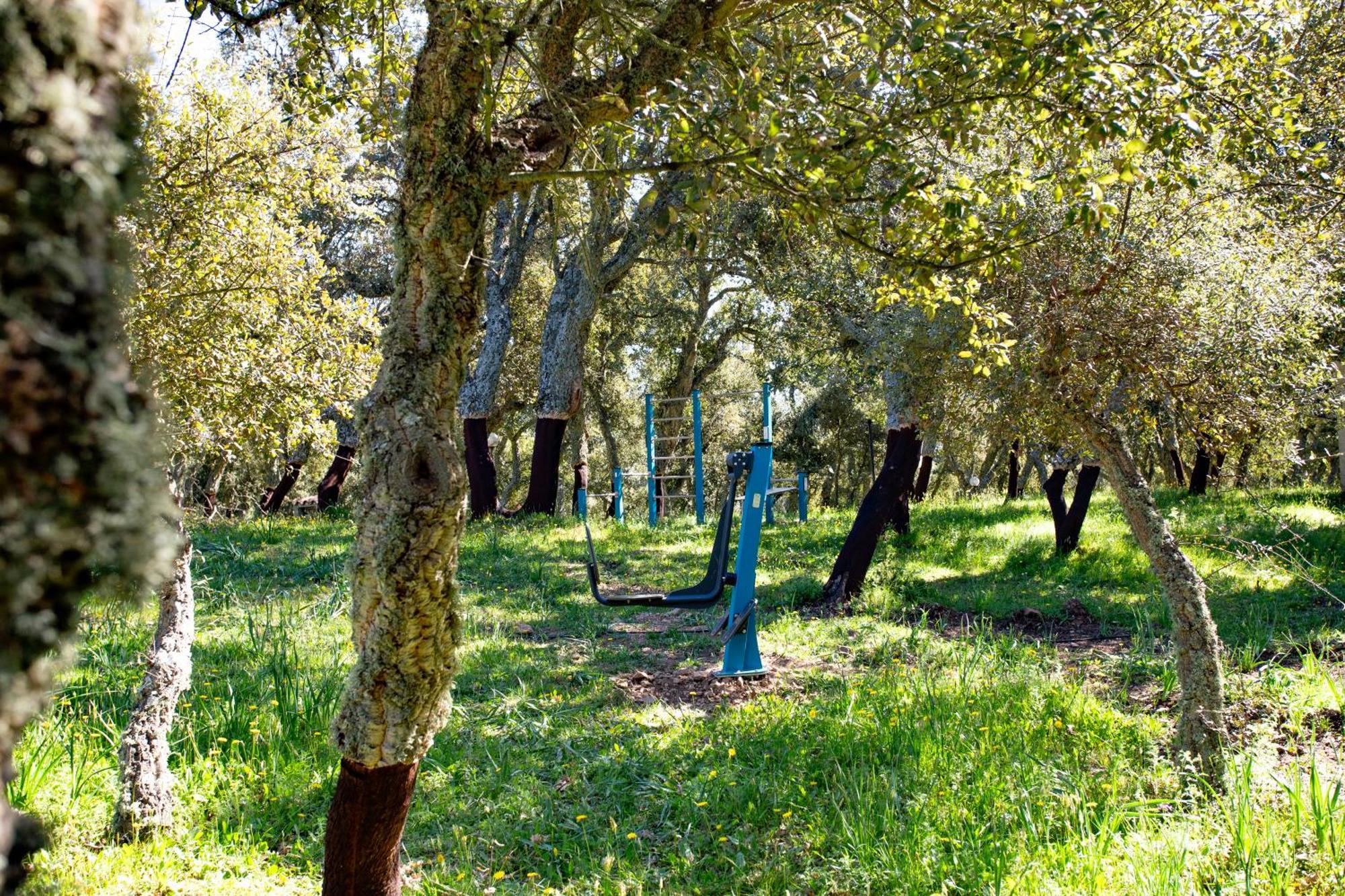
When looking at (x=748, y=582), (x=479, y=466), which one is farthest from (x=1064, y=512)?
(x=479, y=466)

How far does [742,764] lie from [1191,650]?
214 centimetres

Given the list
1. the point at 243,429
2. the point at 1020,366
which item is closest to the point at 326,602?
the point at 243,429

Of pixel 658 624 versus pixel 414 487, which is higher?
pixel 414 487

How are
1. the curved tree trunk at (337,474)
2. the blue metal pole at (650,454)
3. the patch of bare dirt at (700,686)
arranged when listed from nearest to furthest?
the patch of bare dirt at (700,686) < the blue metal pole at (650,454) < the curved tree trunk at (337,474)

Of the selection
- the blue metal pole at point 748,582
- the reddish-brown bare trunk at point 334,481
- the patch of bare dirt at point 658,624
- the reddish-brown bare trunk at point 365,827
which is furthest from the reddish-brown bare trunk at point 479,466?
the reddish-brown bare trunk at point 365,827

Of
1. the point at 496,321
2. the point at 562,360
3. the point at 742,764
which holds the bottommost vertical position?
the point at 742,764

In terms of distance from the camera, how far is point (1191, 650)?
12.9 feet

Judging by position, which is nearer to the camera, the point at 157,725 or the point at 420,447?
the point at 420,447

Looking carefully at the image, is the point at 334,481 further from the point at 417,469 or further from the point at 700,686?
the point at 417,469

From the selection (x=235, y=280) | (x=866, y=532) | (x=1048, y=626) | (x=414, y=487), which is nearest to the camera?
(x=414, y=487)

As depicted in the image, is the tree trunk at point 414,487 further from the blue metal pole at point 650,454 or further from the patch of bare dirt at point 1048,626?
the blue metal pole at point 650,454

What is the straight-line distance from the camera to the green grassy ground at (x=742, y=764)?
315cm

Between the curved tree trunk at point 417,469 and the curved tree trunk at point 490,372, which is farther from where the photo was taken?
the curved tree trunk at point 490,372

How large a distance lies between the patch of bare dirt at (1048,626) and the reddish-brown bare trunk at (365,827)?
5.21 meters
